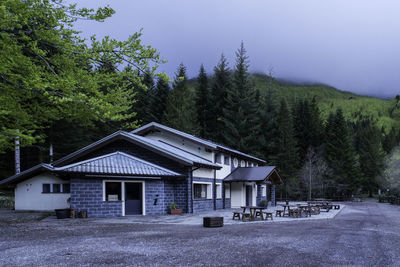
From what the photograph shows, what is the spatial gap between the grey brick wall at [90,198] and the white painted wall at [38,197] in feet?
20.0

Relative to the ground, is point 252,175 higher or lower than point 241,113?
lower

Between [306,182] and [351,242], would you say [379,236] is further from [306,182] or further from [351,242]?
[306,182]

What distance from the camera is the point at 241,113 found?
161 ft

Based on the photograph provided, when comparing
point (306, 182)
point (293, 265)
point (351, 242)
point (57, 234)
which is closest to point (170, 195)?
point (57, 234)

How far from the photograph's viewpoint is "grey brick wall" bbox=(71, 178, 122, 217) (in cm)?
1884

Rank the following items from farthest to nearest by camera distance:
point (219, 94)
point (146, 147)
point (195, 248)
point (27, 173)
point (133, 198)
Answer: point (219, 94)
point (27, 173)
point (146, 147)
point (133, 198)
point (195, 248)

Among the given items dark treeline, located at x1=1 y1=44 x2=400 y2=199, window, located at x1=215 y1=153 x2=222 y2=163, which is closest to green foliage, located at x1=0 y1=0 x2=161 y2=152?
window, located at x1=215 y1=153 x2=222 y2=163

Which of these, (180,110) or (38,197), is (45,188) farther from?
(180,110)

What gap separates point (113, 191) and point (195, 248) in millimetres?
11965

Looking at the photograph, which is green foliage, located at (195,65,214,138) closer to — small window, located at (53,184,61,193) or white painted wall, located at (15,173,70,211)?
small window, located at (53,184,61,193)

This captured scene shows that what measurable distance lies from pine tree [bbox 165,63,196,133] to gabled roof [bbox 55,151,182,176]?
2253 centimetres

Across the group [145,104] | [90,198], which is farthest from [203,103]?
[90,198]

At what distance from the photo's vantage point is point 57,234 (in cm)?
1215

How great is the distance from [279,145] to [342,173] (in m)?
11.4
